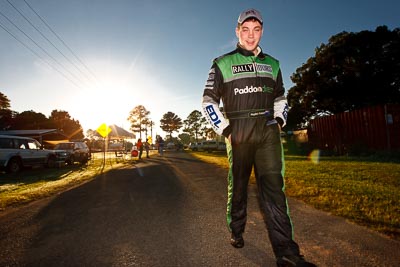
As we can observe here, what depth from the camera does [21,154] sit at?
14273mm

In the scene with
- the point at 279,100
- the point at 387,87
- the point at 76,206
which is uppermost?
the point at 387,87

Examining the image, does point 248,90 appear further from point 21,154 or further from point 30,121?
point 30,121

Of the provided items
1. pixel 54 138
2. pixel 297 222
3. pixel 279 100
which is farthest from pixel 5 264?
pixel 54 138

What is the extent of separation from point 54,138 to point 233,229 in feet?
152

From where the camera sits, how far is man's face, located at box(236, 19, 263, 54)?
8.46ft

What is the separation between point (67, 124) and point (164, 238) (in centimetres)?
8307

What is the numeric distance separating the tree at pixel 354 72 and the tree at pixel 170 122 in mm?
83689

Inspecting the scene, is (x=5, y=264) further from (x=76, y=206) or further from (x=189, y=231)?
(x=76, y=206)

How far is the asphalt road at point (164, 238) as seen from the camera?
241 cm

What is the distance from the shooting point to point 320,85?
32.5m

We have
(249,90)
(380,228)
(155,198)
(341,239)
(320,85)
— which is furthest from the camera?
(320,85)

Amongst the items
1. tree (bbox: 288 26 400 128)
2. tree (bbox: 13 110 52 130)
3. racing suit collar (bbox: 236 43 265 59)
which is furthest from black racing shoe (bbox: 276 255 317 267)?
tree (bbox: 13 110 52 130)

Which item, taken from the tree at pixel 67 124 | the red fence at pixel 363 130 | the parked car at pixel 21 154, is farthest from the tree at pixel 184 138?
the parked car at pixel 21 154

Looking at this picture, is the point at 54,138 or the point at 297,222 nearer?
the point at 297,222
